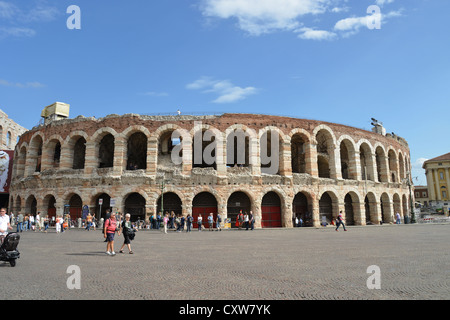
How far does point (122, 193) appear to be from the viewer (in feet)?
78.6

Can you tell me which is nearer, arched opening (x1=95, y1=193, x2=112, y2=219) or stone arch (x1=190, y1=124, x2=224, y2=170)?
stone arch (x1=190, y1=124, x2=224, y2=170)

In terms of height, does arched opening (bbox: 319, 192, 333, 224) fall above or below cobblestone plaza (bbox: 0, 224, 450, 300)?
above

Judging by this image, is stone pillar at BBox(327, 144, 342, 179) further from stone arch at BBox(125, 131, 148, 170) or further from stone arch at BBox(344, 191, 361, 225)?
stone arch at BBox(125, 131, 148, 170)

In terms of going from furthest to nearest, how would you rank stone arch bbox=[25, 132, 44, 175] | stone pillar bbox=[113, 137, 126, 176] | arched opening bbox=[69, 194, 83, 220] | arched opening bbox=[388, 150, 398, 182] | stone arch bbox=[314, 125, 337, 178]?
arched opening bbox=[388, 150, 398, 182], stone arch bbox=[25, 132, 44, 175], stone arch bbox=[314, 125, 337, 178], arched opening bbox=[69, 194, 83, 220], stone pillar bbox=[113, 137, 126, 176]

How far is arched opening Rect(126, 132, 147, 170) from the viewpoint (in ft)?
94.8

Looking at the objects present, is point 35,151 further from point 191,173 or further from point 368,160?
point 368,160

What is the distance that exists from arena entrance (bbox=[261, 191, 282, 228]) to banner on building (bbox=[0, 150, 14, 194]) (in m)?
31.0

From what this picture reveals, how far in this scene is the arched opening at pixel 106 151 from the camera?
1101 inches

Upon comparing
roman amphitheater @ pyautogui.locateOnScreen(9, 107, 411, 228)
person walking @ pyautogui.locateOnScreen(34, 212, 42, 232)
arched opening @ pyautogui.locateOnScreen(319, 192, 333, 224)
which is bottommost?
person walking @ pyautogui.locateOnScreen(34, 212, 42, 232)

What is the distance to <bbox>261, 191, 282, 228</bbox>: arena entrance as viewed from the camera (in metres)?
25.8

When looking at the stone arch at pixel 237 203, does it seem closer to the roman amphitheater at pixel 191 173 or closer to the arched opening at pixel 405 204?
the roman amphitheater at pixel 191 173

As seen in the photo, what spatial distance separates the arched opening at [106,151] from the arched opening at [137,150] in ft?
6.33

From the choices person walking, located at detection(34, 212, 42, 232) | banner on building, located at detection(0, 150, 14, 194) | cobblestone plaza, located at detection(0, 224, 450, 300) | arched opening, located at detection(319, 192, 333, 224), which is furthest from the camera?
banner on building, located at detection(0, 150, 14, 194)

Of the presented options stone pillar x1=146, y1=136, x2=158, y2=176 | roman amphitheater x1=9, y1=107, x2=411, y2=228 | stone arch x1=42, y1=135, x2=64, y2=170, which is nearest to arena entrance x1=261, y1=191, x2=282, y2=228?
roman amphitheater x1=9, y1=107, x2=411, y2=228
